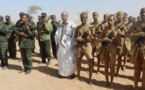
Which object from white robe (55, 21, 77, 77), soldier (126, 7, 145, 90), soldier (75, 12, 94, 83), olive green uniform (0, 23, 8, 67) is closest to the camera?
soldier (126, 7, 145, 90)

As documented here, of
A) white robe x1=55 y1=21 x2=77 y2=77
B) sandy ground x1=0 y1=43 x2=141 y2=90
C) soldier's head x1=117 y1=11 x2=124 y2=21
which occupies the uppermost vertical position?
soldier's head x1=117 y1=11 x2=124 y2=21

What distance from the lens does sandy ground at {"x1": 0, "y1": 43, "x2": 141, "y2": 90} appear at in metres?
8.89

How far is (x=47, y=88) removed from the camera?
8.88 meters

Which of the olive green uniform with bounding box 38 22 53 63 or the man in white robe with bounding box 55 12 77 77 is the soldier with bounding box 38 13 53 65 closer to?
the olive green uniform with bounding box 38 22 53 63

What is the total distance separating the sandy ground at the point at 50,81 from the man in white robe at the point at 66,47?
1.09ft

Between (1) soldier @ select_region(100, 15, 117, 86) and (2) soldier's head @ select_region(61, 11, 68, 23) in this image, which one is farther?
(2) soldier's head @ select_region(61, 11, 68, 23)

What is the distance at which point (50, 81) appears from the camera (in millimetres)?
9398

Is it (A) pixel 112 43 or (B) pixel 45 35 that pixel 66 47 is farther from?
(B) pixel 45 35

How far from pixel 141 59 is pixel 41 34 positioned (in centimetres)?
437

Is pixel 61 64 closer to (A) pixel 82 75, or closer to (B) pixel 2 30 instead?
(A) pixel 82 75

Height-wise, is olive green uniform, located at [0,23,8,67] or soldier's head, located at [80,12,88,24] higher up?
soldier's head, located at [80,12,88,24]

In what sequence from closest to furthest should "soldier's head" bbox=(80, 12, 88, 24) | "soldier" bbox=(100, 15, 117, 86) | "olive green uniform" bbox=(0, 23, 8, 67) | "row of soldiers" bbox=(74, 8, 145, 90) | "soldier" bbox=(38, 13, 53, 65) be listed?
1. "row of soldiers" bbox=(74, 8, 145, 90)
2. "soldier" bbox=(100, 15, 117, 86)
3. "soldier's head" bbox=(80, 12, 88, 24)
4. "olive green uniform" bbox=(0, 23, 8, 67)
5. "soldier" bbox=(38, 13, 53, 65)

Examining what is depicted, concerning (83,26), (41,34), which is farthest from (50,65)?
(83,26)

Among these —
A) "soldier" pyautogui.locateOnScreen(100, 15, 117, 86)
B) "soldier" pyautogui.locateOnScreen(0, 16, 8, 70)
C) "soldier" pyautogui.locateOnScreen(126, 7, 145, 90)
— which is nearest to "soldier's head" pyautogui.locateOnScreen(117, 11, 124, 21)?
"soldier" pyautogui.locateOnScreen(100, 15, 117, 86)
